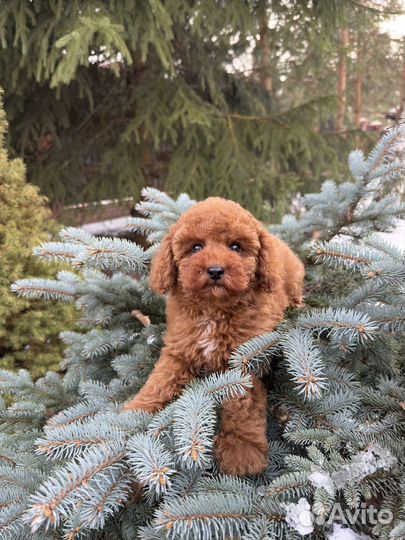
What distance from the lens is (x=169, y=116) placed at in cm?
371

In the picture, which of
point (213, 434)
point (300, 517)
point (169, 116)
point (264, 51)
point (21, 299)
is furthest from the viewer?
point (264, 51)

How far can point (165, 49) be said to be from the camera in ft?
10.3

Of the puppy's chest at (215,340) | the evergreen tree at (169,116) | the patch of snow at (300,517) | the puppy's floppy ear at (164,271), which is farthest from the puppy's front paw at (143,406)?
the evergreen tree at (169,116)

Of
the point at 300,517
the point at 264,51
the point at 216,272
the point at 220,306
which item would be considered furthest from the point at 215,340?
the point at 264,51

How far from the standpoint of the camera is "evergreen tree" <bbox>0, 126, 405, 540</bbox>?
89cm

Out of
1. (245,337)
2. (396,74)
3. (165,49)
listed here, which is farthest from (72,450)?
(396,74)

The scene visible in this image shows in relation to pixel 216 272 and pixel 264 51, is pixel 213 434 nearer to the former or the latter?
pixel 216 272

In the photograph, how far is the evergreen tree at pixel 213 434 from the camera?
0.89m

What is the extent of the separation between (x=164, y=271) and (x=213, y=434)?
1.48ft

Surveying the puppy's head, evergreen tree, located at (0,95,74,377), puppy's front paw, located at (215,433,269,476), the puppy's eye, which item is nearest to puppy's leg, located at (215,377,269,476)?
puppy's front paw, located at (215,433,269,476)

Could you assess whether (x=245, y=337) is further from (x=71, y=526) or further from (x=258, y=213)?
(x=258, y=213)

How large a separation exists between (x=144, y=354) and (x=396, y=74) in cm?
788

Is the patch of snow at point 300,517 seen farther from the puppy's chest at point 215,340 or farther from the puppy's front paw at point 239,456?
the puppy's chest at point 215,340

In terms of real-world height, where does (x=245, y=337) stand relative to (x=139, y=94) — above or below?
below
